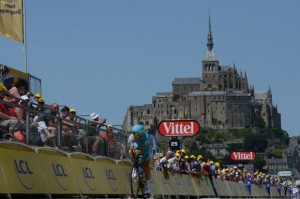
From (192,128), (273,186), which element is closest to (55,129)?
(192,128)

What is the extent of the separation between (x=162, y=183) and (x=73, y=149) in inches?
264

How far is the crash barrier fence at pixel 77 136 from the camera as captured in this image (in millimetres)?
14352

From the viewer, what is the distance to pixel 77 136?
1695 centimetres

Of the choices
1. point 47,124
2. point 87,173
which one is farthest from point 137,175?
point 47,124

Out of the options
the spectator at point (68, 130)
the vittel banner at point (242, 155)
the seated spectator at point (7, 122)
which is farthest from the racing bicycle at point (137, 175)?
the vittel banner at point (242, 155)

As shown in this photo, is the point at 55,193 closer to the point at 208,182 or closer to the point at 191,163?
the point at 191,163

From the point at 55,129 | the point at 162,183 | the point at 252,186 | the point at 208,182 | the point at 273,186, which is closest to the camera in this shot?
the point at 55,129

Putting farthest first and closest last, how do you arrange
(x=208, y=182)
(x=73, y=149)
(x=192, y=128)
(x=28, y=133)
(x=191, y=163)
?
(x=192, y=128)
(x=208, y=182)
(x=191, y=163)
(x=73, y=149)
(x=28, y=133)

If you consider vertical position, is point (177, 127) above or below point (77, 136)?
below

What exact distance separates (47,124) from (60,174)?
819 mm

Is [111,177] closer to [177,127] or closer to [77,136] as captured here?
[77,136]

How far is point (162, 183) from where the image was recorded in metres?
23.0

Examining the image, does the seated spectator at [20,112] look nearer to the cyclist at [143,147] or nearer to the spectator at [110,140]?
the cyclist at [143,147]

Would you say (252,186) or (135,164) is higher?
(135,164)
